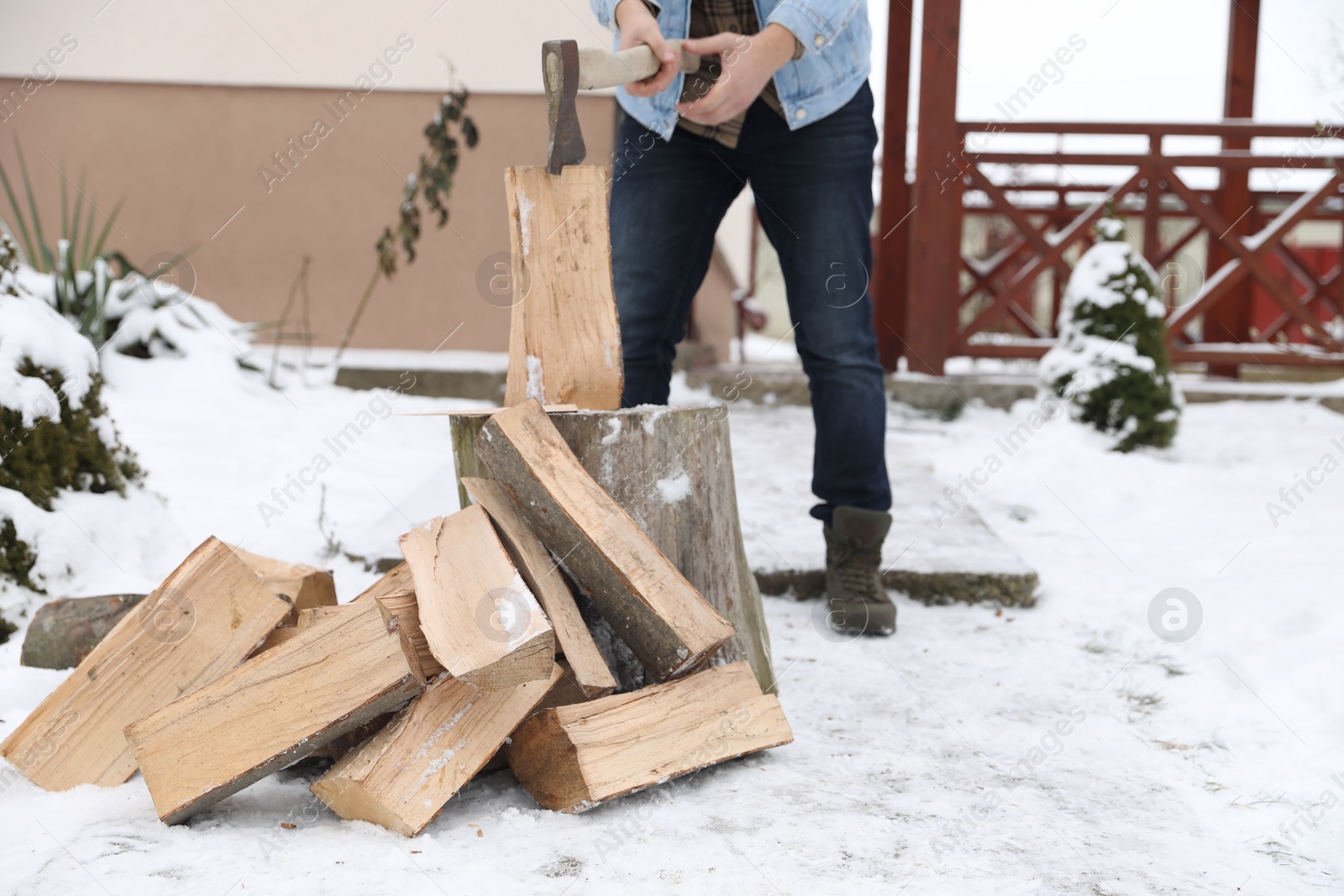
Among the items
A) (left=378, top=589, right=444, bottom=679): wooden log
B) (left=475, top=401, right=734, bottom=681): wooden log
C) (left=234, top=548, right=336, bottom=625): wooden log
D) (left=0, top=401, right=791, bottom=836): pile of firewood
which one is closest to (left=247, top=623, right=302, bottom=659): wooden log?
(left=0, top=401, right=791, bottom=836): pile of firewood

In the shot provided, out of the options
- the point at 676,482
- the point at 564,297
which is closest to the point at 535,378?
the point at 564,297

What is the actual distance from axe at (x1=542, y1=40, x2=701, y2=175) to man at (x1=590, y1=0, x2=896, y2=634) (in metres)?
0.25

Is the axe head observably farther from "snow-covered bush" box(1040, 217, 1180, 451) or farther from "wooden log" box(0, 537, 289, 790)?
"snow-covered bush" box(1040, 217, 1180, 451)

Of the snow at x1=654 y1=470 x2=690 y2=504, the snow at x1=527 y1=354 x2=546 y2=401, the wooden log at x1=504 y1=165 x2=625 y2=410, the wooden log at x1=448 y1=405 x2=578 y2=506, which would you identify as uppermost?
the wooden log at x1=504 y1=165 x2=625 y2=410

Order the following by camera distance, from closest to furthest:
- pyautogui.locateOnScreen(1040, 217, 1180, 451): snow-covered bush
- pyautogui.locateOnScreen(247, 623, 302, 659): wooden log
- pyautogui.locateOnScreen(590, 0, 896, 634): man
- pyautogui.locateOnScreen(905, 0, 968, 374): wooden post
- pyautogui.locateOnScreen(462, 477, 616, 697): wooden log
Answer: pyautogui.locateOnScreen(462, 477, 616, 697): wooden log
pyautogui.locateOnScreen(247, 623, 302, 659): wooden log
pyautogui.locateOnScreen(590, 0, 896, 634): man
pyautogui.locateOnScreen(1040, 217, 1180, 451): snow-covered bush
pyautogui.locateOnScreen(905, 0, 968, 374): wooden post

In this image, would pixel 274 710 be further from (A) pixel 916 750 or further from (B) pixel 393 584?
(A) pixel 916 750

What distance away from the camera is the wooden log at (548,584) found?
1388mm

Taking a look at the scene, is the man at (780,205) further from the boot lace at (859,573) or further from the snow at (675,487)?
the snow at (675,487)

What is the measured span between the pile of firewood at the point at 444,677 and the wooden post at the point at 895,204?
4037 millimetres

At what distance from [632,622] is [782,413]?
3545 mm

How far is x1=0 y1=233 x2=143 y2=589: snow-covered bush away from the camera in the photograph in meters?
1.92

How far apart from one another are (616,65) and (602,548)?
0.77 metres

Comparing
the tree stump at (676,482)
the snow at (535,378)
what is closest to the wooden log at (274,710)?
the tree stump at (676,482)

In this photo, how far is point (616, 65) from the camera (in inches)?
60.4
